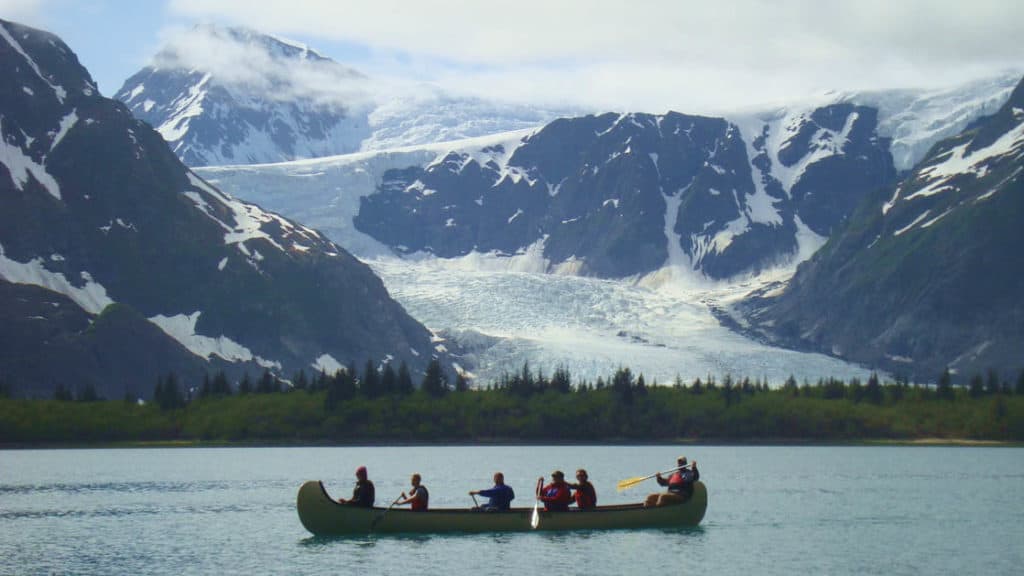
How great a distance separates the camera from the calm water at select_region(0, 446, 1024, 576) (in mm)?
84438

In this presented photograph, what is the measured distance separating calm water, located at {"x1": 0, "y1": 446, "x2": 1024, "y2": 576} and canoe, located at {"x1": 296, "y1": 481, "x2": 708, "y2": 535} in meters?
0.68

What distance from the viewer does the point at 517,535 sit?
97750 mm

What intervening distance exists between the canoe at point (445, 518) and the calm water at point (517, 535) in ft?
2.24

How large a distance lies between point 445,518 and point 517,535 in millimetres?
4710

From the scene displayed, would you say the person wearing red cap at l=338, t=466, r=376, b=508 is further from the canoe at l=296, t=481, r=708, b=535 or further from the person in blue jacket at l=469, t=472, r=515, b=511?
the person in blue jacket at l=469, t=472, r=515, b=511

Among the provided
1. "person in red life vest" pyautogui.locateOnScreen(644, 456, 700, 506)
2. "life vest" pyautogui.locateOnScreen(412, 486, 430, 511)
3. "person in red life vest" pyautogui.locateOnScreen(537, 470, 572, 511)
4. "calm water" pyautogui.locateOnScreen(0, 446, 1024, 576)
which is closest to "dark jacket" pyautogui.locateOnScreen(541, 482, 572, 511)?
"person in red life vest" pyautogui.locateOnScreen(537, 470, 572, 511)

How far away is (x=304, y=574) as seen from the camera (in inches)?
3179

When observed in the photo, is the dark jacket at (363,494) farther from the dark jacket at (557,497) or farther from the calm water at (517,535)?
the dark jacket at (557,497)

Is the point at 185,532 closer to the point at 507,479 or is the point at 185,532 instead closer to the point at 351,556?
the point at 351,556

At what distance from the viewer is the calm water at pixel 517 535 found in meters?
84.4

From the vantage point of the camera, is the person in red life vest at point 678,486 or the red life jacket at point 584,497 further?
the person in red life vest at point 678,486

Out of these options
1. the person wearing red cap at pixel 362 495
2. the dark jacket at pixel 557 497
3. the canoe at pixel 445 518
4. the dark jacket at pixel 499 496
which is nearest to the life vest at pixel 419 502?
the canoe at pixel 445 518

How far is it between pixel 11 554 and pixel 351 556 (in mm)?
16897

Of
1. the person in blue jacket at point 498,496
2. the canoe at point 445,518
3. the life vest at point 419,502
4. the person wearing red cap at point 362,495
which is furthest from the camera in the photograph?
the person in blue jacket at point 498,496
